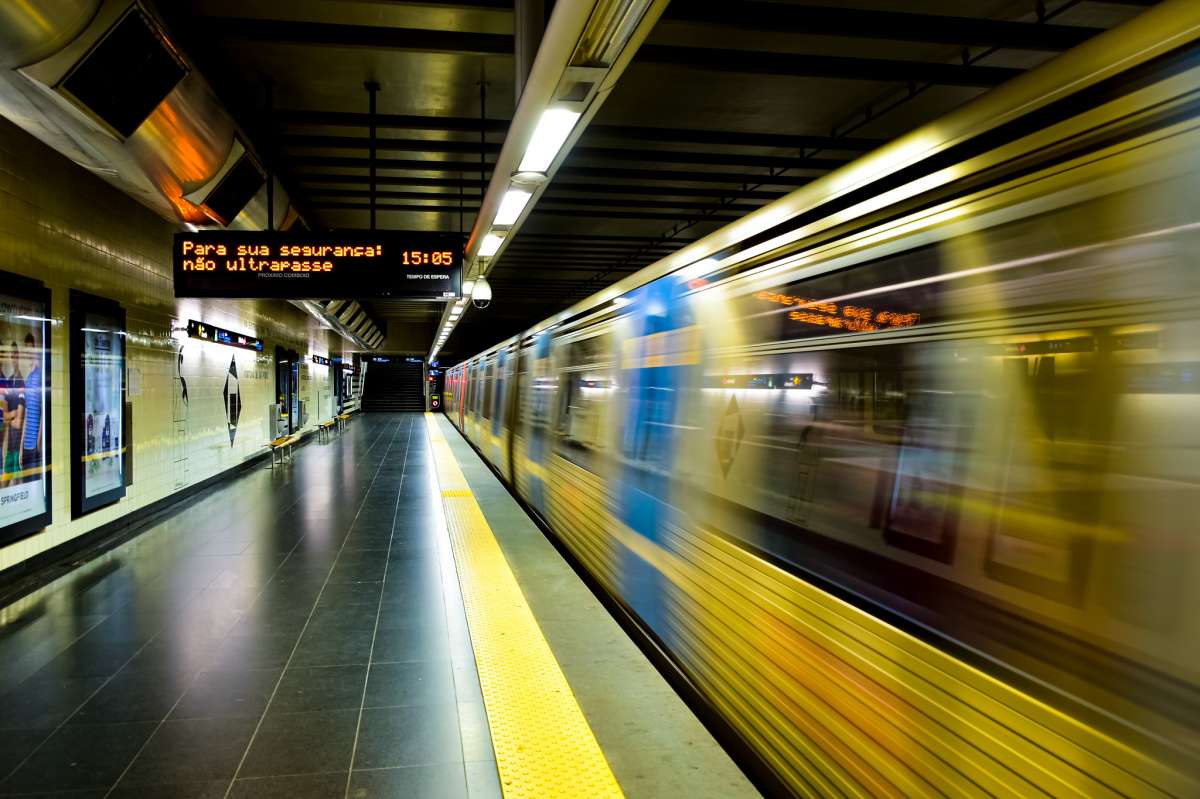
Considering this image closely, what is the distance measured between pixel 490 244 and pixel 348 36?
7.59 ft

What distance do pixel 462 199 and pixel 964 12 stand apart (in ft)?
17.6

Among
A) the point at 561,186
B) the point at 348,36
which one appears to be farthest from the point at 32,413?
the point at 561,186

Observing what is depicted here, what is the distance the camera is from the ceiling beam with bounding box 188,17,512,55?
4.07 m

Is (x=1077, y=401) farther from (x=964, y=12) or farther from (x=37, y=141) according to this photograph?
(x=37, y=141)

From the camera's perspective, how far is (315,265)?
17.6 ft

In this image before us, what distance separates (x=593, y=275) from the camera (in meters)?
13.8

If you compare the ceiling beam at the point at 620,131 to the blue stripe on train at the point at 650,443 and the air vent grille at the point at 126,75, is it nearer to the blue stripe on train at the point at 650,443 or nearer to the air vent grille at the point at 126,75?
the air vent grille at the point at 126,75

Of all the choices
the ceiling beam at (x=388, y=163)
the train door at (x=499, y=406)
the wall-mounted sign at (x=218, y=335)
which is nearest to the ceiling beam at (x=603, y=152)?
the ceiling beam at (x=388, y=163)

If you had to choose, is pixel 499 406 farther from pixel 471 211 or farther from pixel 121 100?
pixel 121 100

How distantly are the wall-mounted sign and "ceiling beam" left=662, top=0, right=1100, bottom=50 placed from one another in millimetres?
6532

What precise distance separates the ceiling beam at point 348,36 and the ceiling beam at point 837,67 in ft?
3.42

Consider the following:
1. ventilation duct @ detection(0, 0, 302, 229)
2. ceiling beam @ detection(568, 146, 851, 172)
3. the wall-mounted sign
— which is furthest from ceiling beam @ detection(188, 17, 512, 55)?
the wall-mounted sign

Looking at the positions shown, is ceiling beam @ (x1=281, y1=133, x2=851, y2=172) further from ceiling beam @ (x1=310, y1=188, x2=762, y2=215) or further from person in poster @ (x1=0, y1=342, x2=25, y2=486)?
person in poster @ (x1=0, y1=342, x2=25, y2=486)

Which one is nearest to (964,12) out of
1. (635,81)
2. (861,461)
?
(635,81)
